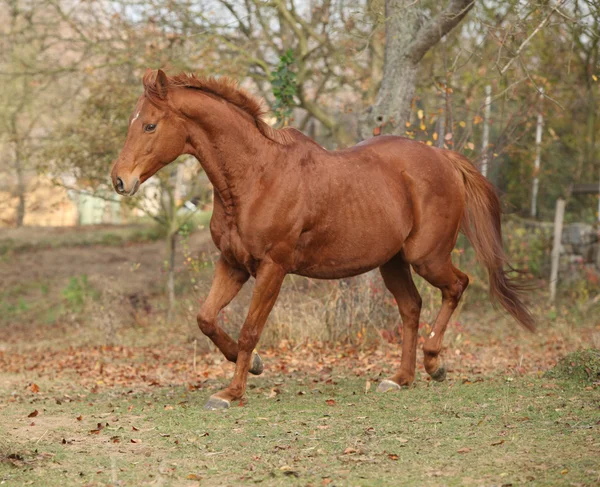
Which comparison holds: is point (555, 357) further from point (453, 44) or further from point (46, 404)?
point (453, 44)

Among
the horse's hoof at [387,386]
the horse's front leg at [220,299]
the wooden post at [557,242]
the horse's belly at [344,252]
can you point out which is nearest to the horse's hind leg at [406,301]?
the horse's hoof at [387,386]

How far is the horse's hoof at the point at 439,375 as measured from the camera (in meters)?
6.86

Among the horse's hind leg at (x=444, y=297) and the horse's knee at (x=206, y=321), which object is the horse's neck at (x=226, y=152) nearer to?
the horse's knee at (x=206, y=321)

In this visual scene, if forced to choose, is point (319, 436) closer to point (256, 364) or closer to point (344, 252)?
point (256, 364)

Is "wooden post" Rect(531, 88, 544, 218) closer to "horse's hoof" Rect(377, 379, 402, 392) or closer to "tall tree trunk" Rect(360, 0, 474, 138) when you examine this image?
"tall tree trunk" Rect(360, 0, 474, 138)

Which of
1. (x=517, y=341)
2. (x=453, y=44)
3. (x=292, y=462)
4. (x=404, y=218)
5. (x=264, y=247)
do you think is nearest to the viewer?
(x=292, y=462)

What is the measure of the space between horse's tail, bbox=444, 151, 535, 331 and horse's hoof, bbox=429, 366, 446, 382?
0.82 metres

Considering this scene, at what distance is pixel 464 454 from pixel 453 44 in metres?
11.0

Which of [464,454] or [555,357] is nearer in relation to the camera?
[464,454]

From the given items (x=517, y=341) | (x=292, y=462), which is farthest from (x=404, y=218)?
(x=517, y=341)

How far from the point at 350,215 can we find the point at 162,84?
5.75 ft

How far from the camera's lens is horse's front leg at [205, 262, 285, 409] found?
595cm

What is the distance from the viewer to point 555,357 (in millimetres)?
8914

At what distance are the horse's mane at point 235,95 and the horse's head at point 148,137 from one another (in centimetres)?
15
